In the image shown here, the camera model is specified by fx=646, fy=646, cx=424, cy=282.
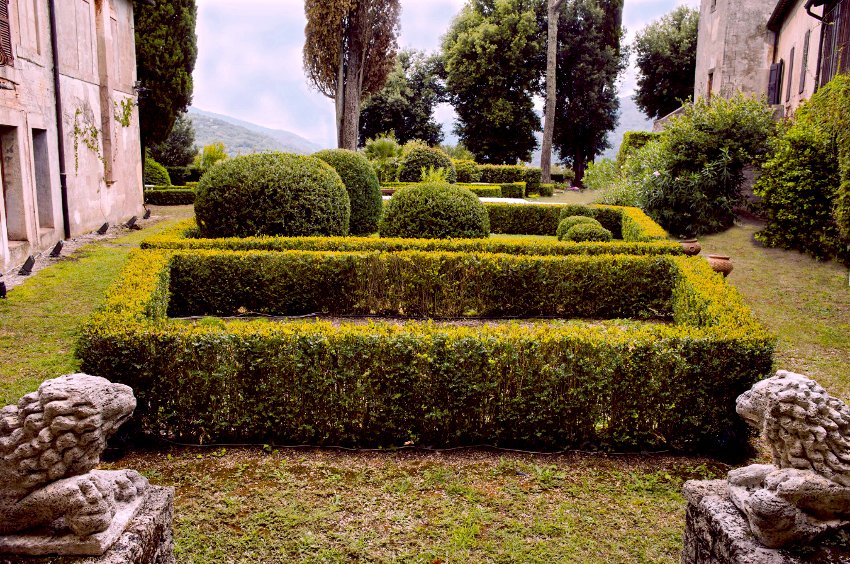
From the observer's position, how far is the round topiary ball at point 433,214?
11.5m

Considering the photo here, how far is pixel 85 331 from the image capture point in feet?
16.7

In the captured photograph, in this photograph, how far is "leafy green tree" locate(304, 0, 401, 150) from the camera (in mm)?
22172

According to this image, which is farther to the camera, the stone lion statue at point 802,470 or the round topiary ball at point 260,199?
the round topiary ball at point 260,199

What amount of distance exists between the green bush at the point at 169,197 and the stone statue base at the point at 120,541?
20.7 meters

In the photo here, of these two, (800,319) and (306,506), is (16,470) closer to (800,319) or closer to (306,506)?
(306,506)

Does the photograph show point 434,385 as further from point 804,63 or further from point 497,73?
point 497,73

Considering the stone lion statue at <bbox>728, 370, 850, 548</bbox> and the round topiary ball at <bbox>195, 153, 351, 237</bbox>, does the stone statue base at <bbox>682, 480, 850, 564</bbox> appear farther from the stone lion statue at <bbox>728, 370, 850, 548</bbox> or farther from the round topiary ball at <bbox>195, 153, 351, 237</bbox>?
the round topiary ball at <bbox>195, 153, 351, 237</bbox>

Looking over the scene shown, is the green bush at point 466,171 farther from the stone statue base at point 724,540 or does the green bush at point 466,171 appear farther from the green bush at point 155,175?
the stone statue base at point 724,540

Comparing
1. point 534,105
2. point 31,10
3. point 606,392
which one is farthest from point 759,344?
point 534,105

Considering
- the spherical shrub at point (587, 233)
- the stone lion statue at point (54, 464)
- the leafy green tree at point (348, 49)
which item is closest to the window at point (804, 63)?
the spherical shrub at point (587, 233)

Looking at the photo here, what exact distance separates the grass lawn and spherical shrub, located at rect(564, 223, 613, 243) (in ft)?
23.0

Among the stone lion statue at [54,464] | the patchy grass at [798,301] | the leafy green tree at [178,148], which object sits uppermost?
the leafy green tree at [178,148]

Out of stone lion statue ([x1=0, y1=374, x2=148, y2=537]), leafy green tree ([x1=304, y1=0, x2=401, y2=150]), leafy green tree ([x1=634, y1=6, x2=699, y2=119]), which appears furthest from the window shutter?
leafy green tree ([x1=634, y1=6, x2=699, y2=119])

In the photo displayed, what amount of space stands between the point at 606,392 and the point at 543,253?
453 cm
